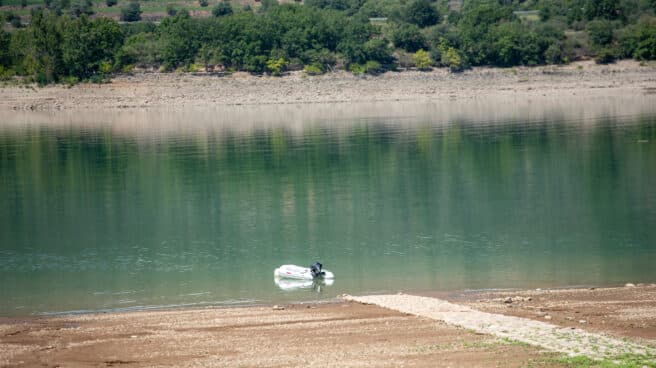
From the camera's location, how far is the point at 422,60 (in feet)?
391

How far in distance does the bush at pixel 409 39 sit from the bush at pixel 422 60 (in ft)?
18.6

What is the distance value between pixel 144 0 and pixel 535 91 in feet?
319

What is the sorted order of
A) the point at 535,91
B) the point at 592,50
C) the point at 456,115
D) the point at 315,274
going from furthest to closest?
the point at 592,50 → the point at 535,91 → the point at 456,115 → the point at 315,274

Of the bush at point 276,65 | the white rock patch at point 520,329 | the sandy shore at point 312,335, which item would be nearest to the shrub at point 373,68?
the bush at point 276,65

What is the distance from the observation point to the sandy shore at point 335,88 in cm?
10944

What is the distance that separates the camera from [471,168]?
48000mm

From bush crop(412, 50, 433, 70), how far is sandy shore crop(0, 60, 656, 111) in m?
1.92

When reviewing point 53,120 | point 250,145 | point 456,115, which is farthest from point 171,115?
point 250,145

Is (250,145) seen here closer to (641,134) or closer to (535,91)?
(641,134)

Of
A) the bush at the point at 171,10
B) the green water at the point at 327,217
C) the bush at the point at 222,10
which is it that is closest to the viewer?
the green water at the point at 327,217

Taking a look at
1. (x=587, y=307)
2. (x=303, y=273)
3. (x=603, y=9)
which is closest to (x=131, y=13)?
(x=603, y=9)

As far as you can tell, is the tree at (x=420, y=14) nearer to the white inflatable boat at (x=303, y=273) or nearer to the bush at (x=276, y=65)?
the bush at (x=276, y=65)

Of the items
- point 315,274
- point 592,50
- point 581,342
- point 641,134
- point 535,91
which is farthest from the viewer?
point 592,50

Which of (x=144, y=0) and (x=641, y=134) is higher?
(x=144, y=0)
